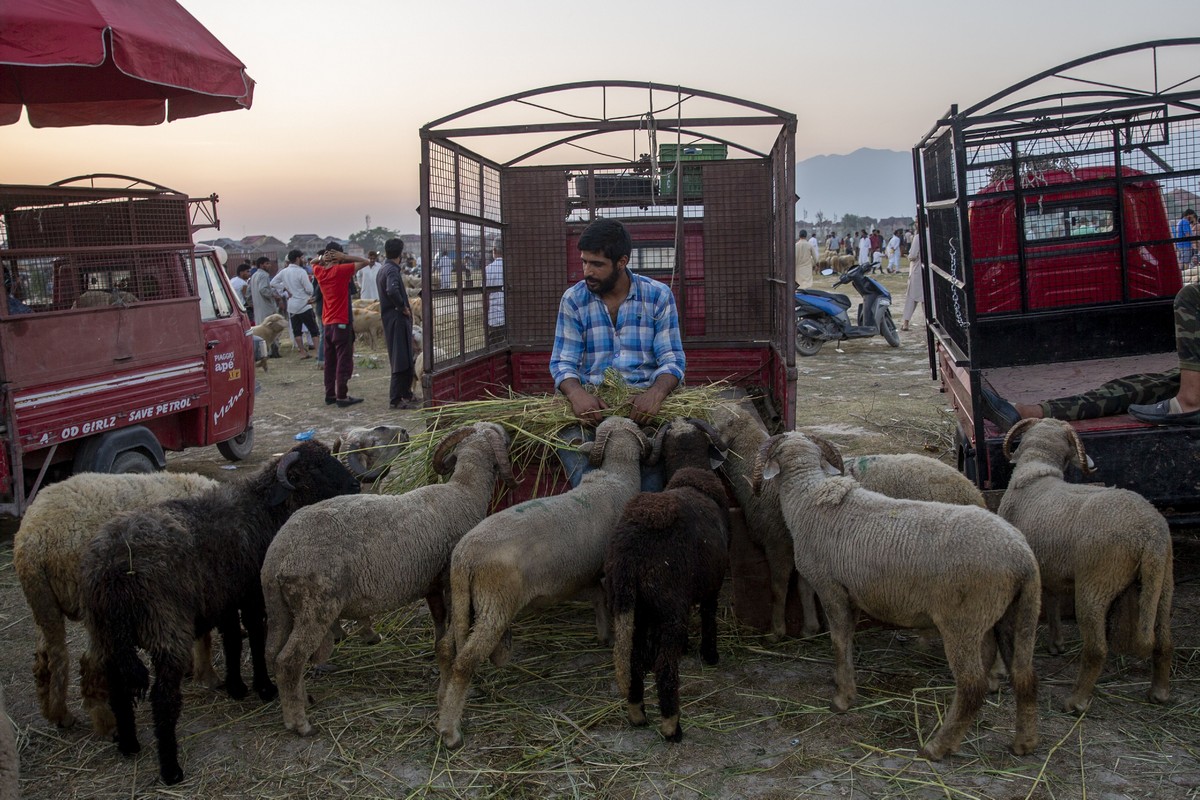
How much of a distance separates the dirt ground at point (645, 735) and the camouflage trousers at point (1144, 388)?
121cm

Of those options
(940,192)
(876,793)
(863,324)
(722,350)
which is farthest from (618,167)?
(863,324)

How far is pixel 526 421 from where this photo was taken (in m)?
5.77

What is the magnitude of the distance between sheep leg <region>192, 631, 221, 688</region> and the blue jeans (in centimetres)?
221

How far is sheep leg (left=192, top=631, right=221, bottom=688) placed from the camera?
186 inches

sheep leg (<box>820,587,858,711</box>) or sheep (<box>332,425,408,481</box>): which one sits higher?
sheep (<box>332,425,408,481</box>)

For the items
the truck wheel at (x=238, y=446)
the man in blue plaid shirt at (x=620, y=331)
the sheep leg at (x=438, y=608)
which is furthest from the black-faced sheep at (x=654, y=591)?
the truck wheel at (x=238, y=446)

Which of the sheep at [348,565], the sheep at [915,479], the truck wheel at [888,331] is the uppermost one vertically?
the truck wheel at [888,331]

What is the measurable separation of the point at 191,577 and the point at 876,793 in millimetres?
3185

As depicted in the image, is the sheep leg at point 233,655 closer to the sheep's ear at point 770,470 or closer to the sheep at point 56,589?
the sheep at point 56,589

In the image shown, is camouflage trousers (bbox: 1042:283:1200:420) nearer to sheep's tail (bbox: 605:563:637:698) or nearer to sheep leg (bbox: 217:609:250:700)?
sheep's tail (bbox: 605:563:637:698)

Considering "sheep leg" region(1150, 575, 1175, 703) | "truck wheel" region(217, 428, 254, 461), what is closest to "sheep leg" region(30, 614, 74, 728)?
"sheep leg" region(1150, 575, 1175, 703)

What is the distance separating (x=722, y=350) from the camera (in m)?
8.42

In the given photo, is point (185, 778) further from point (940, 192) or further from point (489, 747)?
point (940, 192)

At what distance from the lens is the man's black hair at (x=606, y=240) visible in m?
5.73
